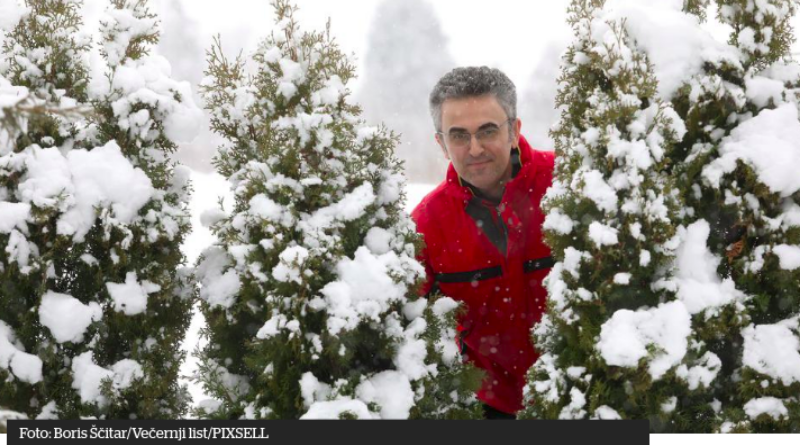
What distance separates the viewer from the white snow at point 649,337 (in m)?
3.26

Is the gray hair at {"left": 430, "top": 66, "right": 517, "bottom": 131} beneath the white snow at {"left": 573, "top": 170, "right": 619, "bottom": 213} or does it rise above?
above

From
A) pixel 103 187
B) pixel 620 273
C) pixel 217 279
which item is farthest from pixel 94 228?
pixel 620 273

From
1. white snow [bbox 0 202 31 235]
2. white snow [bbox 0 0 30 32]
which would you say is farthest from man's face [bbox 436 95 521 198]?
white snow [bbox 0 0 30 32]

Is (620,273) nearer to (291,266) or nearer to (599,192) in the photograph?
(599,192)

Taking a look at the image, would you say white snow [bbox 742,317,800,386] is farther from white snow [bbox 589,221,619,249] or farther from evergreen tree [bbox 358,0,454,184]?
evergreen tree [bbox 358,0,454,184]

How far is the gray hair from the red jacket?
0.39 metres

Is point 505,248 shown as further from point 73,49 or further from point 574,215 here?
point 73,49

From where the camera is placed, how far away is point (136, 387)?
394 centimetres

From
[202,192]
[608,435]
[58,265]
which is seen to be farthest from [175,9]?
[608,435]

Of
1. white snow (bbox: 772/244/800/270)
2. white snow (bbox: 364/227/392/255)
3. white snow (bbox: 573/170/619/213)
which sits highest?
white snow (bbox: 573/170/619/213)

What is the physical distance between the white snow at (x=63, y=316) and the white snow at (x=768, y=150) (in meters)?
3.64

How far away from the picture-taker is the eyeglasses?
15.0ft

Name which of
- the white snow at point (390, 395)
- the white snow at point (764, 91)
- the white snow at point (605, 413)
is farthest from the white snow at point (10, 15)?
the white snow at point (764, 91)
